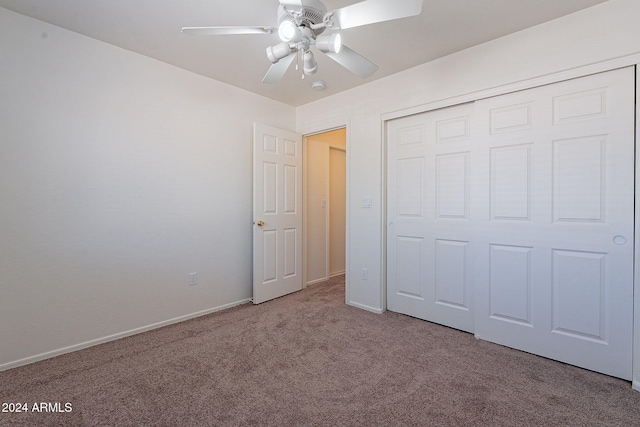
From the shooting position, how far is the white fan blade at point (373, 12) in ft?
4.25

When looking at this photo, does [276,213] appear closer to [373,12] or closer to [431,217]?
[431,217]

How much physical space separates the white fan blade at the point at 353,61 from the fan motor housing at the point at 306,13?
18 cm

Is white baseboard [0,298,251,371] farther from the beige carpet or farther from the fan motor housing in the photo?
the fan motor housing

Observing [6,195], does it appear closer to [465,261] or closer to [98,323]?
[98,323]

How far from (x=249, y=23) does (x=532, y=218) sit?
2.51m

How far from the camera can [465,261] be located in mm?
2580

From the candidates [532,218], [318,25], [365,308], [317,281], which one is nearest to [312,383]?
[365,308]

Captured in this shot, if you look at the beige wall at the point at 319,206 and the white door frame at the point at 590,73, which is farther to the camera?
the beige wall at the point at 319,206

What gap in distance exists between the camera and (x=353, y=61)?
173cm

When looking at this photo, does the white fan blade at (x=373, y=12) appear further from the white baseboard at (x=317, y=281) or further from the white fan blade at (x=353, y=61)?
the white baseboard at (x=317, y=281)

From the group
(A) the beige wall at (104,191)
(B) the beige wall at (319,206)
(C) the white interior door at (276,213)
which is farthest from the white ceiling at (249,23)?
(B) the beige wall at (319,206)

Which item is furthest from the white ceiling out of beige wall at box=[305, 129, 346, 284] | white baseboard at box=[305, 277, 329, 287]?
white baseboard at box=[305, 277, 329, 287]

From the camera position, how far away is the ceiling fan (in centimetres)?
134

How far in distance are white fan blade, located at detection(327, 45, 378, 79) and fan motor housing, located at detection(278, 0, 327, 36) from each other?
0.60 ft
